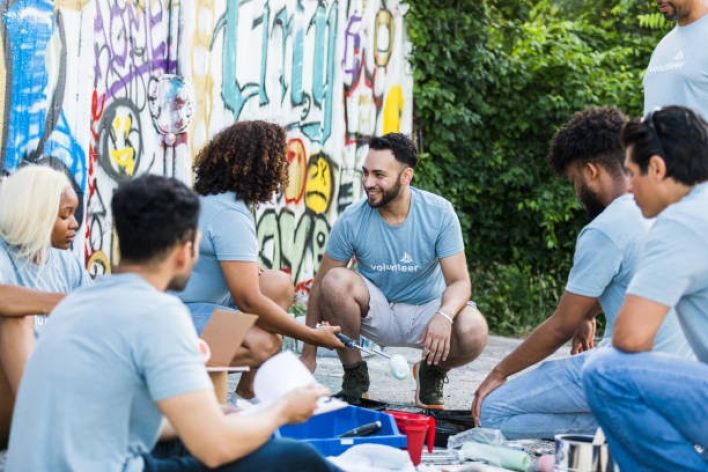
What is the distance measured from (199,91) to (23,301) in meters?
3.69

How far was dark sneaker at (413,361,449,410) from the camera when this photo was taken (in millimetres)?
6332

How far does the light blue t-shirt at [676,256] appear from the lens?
3.87 metres

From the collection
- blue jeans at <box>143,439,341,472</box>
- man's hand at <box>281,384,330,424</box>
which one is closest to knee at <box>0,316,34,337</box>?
blue jeans at <box>143,439,341,472</box>

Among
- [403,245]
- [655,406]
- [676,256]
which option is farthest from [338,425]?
[403,245]

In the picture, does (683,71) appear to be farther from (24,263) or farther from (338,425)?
(24,263)

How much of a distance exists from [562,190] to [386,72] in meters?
2.49

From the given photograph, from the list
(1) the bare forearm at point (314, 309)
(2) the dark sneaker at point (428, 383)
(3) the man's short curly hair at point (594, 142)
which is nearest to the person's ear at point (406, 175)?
(1) the bare forearm at point (314, 309)

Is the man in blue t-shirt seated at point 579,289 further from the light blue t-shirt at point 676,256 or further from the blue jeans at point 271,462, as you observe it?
the blue jeans at point 271,462

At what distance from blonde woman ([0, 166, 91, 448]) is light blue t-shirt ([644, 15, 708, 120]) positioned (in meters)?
3.04

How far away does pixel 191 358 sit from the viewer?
309 centimetres

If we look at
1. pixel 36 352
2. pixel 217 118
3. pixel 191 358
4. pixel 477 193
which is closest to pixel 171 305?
pixel 191 358

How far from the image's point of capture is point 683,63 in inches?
236

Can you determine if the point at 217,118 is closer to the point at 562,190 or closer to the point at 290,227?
the point at 290,227

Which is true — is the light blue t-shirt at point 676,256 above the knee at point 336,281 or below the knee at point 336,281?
above
